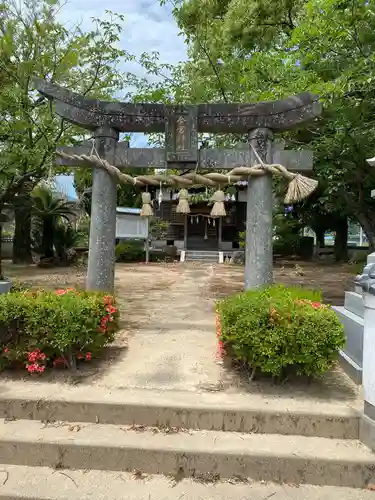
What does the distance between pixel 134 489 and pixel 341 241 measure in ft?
69.1

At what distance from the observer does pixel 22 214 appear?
1786 cm

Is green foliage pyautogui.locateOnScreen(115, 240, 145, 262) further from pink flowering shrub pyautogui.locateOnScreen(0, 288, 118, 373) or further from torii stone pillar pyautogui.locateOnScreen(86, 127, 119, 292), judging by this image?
pink flowering shrub pyautogui.locateOnScreen(0, 288, 118, 373)

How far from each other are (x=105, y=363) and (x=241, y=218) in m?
20.5

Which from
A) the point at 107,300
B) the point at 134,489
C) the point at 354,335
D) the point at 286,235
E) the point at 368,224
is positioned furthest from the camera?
the point at 286,235

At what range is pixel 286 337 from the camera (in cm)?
330

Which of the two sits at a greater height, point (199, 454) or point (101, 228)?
point (101, 228)

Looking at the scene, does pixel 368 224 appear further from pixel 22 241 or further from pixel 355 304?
pixel 22 241

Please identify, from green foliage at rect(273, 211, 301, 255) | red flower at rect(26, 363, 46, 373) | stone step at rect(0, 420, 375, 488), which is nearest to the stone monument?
stone step at rect(0, 420, 375, 488)

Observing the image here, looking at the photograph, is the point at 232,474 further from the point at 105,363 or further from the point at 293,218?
the point at 293,218

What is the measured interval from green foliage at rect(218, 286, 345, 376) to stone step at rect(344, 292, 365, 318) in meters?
0.95

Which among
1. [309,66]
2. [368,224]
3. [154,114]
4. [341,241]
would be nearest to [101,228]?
[154,114]

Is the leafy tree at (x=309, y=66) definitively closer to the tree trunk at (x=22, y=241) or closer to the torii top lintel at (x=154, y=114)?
the torii top lintel at (x=154, y=114)

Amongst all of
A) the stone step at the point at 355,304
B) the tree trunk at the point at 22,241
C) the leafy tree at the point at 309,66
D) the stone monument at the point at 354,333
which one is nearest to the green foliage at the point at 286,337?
the stone monument at the point at 354,333

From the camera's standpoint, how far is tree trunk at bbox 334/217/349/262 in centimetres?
2094
